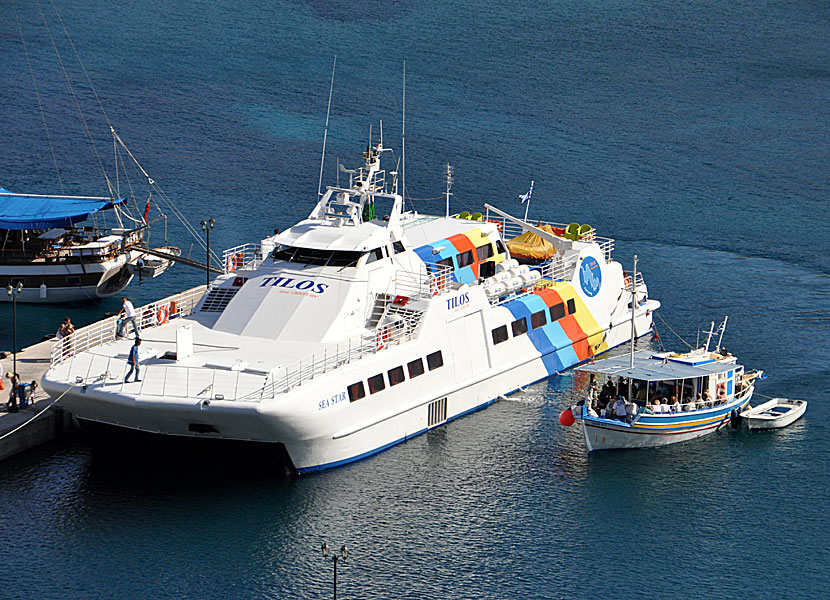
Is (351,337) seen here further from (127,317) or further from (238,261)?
(238,261)

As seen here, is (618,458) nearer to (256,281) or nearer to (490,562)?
(490,562)

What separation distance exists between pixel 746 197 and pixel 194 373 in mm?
46429

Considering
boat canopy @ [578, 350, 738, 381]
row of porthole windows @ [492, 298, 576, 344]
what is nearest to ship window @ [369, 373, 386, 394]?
row of porthole windows @ [492, 298, 576, 344]

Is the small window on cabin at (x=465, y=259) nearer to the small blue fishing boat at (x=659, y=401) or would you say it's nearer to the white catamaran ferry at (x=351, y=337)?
the white catamaran ferry at (x=351, y=337)

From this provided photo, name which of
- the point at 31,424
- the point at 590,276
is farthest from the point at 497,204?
the point at 31,424

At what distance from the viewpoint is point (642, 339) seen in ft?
201

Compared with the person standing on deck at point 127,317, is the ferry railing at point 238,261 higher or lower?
higher

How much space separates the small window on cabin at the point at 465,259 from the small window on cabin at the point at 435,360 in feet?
24.0

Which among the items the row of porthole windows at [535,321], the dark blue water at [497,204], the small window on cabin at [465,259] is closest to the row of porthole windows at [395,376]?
the dark blue water at [497,204]

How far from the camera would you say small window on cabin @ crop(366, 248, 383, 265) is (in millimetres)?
50944

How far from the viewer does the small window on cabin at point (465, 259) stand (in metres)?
56.3

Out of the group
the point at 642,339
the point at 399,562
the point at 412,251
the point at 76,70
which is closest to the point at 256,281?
the point at 412,251

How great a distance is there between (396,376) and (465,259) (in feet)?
33.3

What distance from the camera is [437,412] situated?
164 ft
